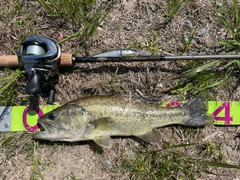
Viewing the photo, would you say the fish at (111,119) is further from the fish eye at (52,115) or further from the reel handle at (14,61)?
the reel handle at (14,61)

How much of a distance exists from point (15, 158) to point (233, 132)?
9.85 feet

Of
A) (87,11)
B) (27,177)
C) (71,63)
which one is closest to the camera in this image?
(71,63)

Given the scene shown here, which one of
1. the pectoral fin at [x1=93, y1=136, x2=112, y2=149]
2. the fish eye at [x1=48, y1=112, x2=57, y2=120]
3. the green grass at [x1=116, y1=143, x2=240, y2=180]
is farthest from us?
the green grass at [x1=116, y1=143, x2=240, y2=180]

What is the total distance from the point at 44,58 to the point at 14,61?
61 cm

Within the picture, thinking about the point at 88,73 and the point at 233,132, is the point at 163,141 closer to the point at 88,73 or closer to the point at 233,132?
the point at 233,132

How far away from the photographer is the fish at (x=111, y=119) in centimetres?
350

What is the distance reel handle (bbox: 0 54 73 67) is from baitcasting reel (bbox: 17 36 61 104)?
0.16m

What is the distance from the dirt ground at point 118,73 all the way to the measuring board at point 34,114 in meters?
0.12

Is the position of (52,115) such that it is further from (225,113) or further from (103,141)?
(225,113)

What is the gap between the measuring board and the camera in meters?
3.78

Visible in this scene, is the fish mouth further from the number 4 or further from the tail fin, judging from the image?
the number 4

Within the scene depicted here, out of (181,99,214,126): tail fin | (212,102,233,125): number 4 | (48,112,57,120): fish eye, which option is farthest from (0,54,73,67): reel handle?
(212,102,233,125): number 4

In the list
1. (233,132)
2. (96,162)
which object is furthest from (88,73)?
(233,132)

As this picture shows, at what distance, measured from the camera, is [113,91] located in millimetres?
3887
